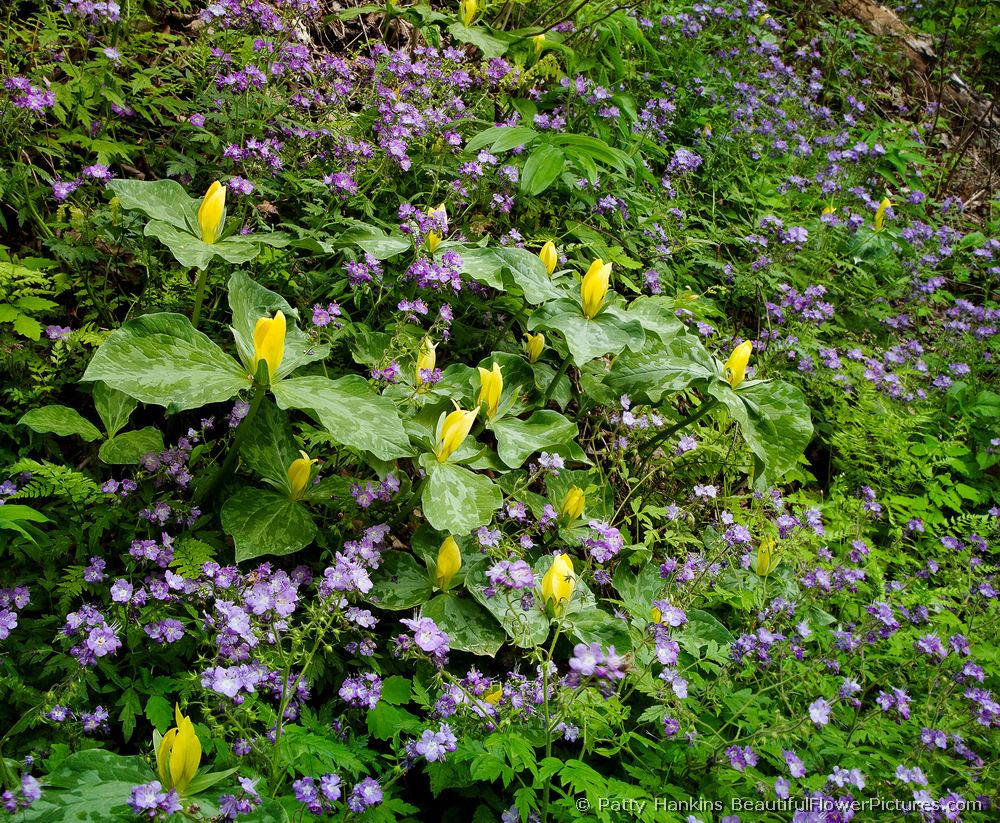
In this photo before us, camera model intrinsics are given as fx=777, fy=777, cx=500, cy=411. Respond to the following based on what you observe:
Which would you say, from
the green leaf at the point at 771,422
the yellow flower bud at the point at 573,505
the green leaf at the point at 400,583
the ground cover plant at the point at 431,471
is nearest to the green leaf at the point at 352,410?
→ the ground cover plant at the point at 431,471

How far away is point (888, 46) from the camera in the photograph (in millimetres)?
7094

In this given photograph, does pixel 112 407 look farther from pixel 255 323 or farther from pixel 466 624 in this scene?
pixel 466 624

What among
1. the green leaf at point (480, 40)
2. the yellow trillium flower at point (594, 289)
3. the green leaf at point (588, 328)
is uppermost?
the green leaf at point (480, 40)

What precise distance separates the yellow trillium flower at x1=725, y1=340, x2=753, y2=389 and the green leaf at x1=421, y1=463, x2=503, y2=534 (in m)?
0.98

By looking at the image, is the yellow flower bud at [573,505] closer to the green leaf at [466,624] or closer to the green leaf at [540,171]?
the green leaf at [466,624]

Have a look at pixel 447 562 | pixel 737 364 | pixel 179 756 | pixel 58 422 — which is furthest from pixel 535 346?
pixel 179 756

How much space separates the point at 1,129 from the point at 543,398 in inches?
78.3

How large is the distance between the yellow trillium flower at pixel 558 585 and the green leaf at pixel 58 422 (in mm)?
1273

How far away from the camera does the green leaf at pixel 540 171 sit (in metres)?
2.98

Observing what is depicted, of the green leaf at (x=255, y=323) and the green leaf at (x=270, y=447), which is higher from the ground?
the green leaf at (x=255, y=323)

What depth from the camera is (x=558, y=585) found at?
189 cm

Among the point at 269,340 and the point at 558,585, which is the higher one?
the point at 269,340

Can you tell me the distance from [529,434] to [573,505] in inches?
10.2

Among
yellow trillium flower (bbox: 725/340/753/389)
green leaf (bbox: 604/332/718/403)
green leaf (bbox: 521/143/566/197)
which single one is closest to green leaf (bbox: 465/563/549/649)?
green leaf (bbox: 604/332/718/403)
